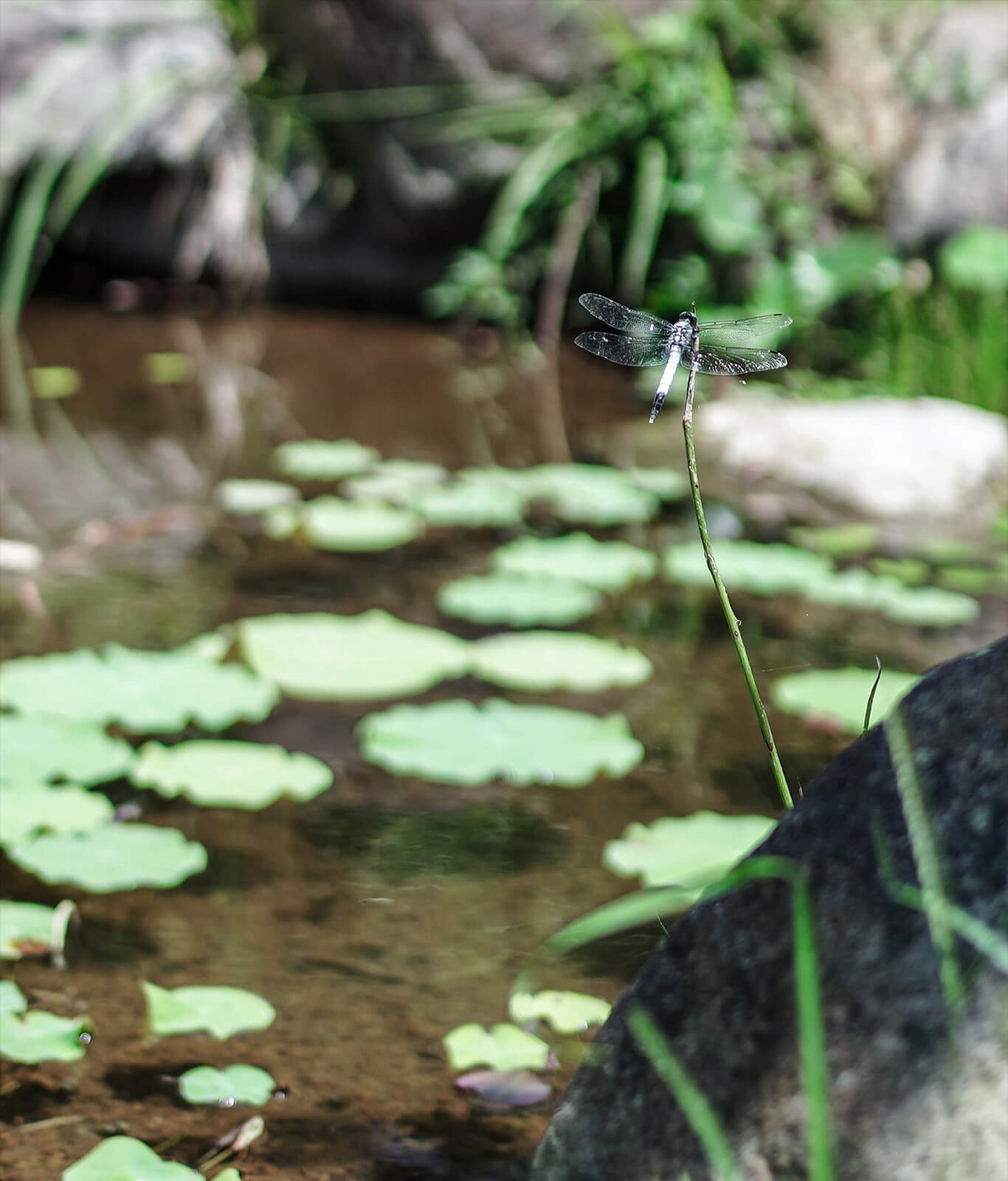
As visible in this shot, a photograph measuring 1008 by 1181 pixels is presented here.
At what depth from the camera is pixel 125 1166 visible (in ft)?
3.14

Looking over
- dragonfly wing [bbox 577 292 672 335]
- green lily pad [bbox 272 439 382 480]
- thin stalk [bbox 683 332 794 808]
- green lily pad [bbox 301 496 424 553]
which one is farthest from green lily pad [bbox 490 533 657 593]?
thin stalk [bbox 683 332 794 808]

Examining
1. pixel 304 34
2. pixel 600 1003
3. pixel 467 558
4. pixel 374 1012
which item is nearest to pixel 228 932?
pixel 374 1012

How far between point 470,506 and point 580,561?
32 cm

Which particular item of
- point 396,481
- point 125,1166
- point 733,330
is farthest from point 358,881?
point 396,481

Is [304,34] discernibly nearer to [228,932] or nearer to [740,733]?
[740,733]

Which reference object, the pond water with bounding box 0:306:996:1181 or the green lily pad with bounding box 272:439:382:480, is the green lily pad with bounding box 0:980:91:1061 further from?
the green lily pad with bounding box 272:439:382:480

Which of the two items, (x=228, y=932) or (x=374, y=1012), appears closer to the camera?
(x=374, y=1012)

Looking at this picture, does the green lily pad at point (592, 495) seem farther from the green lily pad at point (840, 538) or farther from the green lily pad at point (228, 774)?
the green lily pad at point (228, 774)

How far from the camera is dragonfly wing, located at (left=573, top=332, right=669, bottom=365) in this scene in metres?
1.00

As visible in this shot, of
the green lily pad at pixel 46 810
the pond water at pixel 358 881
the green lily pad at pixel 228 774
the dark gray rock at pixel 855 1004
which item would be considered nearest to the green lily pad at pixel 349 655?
the pond water at pixel 358 881

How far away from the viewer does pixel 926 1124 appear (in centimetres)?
67

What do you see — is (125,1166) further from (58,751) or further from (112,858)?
(58,751)

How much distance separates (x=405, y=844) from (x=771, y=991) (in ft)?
2.52

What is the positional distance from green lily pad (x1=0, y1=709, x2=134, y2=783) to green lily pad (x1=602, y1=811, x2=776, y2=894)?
54 cm
